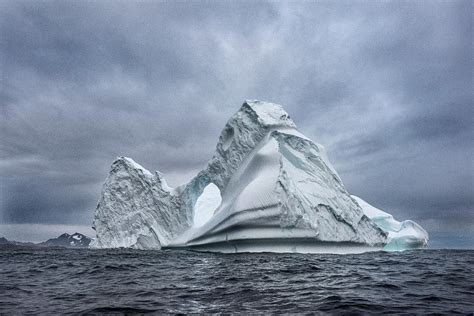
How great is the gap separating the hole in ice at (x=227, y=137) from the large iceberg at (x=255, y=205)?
64mm

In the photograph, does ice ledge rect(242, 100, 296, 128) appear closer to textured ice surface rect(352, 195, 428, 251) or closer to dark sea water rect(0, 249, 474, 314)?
textured ice surface rect(352, 195, 428, 251)

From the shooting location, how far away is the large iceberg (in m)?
17.3

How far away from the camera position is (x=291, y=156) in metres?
20.8

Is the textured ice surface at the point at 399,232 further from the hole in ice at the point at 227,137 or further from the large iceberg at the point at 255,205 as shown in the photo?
the hole in ice at the point at 227,137

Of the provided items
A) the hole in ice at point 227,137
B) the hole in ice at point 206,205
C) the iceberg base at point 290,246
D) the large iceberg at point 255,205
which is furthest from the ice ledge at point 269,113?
the hole in ice at point 206,205

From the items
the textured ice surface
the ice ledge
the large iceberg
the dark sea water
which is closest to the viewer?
the dark sea water

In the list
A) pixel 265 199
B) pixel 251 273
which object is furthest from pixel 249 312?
pixel 265 199

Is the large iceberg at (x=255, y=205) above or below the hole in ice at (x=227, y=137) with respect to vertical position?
below

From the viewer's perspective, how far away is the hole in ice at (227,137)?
2296 centimetres

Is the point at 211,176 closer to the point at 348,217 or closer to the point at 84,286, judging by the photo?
the point at 348,217

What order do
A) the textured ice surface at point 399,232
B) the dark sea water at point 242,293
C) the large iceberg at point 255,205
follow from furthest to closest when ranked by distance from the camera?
the textured ice surface at point 399,232 < the large iceberg at point 255,205 < the dark sea water at point 242,293

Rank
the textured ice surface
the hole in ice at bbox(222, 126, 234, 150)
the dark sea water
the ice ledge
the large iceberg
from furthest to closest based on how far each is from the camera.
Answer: the textured ice surface, the hole in ice at bbox(222, 126, 234, 150), the ice ledge, the large iceberg, the dark sea water

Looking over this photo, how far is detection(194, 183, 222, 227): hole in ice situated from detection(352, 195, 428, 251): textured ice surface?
12.0m

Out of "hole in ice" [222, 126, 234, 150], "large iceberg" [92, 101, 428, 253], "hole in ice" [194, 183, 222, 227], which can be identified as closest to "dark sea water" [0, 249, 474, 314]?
"large iceberg" [92, 101, 428, 253]
